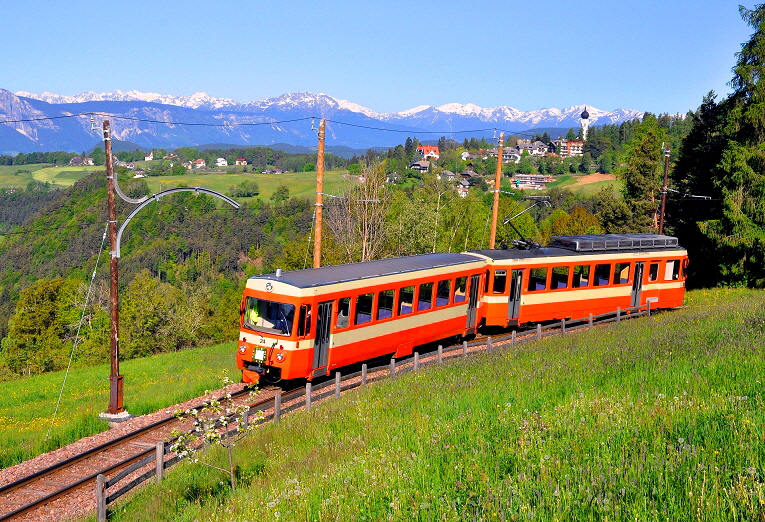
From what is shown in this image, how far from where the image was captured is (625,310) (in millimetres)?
27312

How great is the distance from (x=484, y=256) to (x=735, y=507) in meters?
18.7

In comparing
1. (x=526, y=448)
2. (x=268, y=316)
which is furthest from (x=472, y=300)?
(x=526, y=448)

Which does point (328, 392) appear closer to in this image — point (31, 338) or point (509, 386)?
point (509, 386)

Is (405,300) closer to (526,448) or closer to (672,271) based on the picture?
(526,448)

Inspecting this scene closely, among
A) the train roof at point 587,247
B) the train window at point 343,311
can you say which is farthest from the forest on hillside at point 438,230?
the train window at point 343,311

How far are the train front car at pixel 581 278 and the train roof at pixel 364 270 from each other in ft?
5.22

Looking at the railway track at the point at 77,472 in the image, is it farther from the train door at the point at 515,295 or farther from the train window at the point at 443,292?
the train door at the point at 515,295

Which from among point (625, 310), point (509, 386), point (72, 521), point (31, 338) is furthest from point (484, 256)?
point (31, 338)

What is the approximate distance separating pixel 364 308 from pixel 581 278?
1082 centimetres

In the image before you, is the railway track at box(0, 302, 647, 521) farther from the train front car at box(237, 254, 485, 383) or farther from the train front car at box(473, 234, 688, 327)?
the train front car at box(473, 234, 688, 327)

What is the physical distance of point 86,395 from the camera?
22656 millimetres

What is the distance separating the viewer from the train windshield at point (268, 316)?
57.9ft

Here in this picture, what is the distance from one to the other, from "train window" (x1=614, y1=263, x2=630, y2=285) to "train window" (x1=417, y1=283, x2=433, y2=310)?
31.1 feet

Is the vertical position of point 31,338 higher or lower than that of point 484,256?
lower
